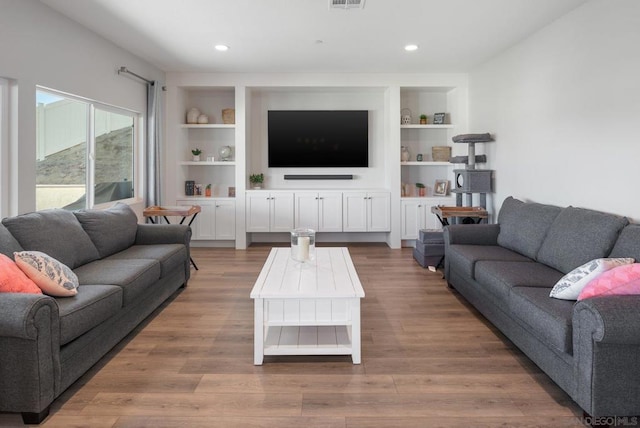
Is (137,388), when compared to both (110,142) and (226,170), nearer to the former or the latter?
(110,142)

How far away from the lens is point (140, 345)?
9.00 ft

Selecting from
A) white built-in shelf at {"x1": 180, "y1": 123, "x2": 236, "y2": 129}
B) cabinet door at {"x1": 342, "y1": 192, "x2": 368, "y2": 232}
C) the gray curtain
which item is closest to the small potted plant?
white built-in shelf at {"x1": 180, "y1": 123, "x2": 236, "y2": 129}

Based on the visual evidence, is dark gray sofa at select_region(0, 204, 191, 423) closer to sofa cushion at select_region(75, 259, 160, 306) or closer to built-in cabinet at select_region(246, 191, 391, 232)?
sofa cushion at select_region(75, 259, 160, 306)

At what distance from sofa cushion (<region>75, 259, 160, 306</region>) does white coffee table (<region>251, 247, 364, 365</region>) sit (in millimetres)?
873

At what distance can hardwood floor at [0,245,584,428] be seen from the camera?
1925 millimetres

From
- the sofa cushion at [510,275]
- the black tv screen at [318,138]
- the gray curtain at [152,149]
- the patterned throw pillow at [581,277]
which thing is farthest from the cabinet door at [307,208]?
the patterned throw pillow at [581,277]

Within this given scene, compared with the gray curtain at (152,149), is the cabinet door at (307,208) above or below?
below

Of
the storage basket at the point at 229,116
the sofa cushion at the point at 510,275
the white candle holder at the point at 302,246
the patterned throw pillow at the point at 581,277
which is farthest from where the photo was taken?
the storage basket at the point at 229,116

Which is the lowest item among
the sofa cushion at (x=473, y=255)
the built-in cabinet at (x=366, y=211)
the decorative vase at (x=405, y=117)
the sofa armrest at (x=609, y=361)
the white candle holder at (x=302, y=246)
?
the sofa armrest at (x=609, y=361)

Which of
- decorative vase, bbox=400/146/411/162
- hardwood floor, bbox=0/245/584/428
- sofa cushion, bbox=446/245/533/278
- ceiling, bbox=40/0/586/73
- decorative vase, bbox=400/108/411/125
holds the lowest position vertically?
hardwood floor, bbox=0/245/584/428

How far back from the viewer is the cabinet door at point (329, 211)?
6.11m

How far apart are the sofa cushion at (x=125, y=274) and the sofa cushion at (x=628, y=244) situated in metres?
3.10

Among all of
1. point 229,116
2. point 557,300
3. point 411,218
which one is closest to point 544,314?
point 557,300

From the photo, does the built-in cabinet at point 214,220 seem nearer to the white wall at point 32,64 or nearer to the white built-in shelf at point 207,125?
the white built-in shelf at point 207,125
